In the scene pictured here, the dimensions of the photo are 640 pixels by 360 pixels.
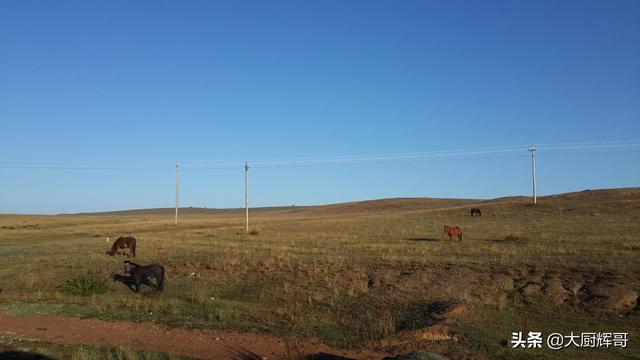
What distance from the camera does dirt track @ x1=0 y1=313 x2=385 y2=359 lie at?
11250 millimetres

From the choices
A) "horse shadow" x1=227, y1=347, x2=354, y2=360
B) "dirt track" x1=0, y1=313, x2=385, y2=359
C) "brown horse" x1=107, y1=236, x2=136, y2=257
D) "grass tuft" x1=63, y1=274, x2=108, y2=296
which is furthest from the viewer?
"brown horse" x1=107, y1=236, x2=136, y2=257

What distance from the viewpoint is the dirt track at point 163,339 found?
1125 centimetres

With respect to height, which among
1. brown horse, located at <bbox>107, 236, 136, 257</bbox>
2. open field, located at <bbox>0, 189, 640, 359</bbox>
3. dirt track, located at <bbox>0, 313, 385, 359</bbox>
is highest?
brown horse, located at <bbox>107, 236, 136, 257</bbox>

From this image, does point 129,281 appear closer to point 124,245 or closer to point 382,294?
point 382,294

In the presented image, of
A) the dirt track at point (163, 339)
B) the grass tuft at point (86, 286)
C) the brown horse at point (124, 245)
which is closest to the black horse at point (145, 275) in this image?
the grass tuft at point (86, 286)

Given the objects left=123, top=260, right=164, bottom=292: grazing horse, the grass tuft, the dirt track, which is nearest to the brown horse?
the grass tuft

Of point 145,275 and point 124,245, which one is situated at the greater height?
point 124,245

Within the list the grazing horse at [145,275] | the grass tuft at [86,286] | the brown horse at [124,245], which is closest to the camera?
the grass tuft at [86,286]

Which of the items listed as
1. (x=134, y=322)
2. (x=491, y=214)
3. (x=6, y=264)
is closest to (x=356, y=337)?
(x=134, y=322)

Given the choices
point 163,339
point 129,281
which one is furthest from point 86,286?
point 163,339

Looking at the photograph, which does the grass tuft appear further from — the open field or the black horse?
the black horse

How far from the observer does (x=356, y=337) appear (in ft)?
40.8

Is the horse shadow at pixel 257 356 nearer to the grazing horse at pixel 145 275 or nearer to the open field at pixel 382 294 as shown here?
the open field at pixel 382 294

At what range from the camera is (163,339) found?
1223 cm
